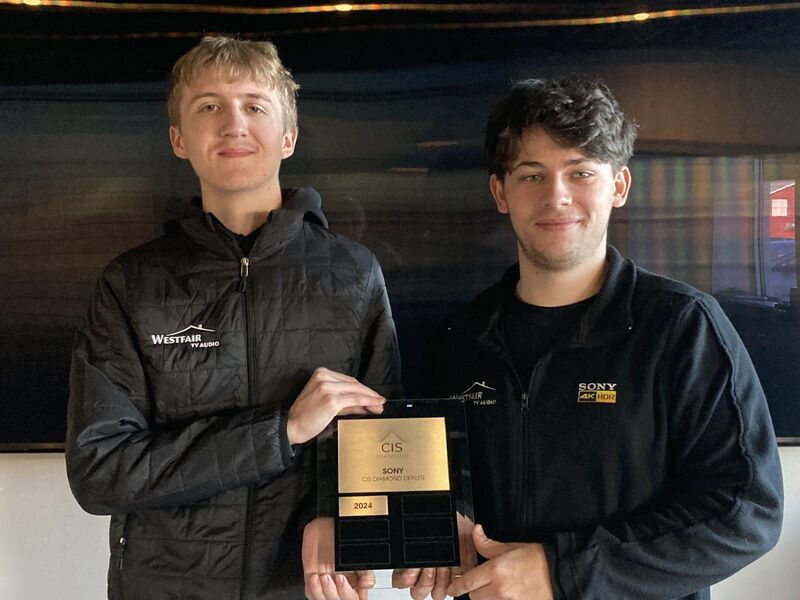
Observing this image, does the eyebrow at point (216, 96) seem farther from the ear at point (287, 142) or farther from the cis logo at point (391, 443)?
the cis logo at point (391, 443)

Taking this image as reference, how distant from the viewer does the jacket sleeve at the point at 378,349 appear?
1343 millimetres

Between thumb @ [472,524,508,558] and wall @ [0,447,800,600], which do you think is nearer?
→ thumb @ [472,524,508,558]

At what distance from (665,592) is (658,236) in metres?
1.01

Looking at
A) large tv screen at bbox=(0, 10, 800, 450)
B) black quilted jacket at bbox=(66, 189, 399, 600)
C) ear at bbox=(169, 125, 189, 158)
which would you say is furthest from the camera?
large tv screen at bbox=(0, 10, 800, 450)

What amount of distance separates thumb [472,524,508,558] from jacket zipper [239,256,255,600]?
0.45 m

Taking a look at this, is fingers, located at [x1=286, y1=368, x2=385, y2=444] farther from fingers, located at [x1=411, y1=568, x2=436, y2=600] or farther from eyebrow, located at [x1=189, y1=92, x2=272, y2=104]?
eyebrow, located at [x1=189, y1=92, x2=272, y2=104]

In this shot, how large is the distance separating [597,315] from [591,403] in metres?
0.18

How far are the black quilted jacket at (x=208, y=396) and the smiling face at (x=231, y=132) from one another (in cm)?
9

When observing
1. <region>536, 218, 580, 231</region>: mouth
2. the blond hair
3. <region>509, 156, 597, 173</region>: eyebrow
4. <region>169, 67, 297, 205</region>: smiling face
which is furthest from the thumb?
the blond hair

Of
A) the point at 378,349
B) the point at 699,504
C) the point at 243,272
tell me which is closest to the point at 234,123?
the point at 243,272

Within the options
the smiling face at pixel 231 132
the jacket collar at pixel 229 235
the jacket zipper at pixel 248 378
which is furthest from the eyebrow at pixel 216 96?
the jacket zipper at pixel 248 378

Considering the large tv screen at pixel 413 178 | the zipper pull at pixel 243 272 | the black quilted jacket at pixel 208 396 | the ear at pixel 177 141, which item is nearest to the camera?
the black quilted jacket at pixel 208 396

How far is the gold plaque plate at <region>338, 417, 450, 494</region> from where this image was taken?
117 centimetres

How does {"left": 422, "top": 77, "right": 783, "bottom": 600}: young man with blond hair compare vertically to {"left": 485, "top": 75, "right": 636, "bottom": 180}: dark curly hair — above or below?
below
